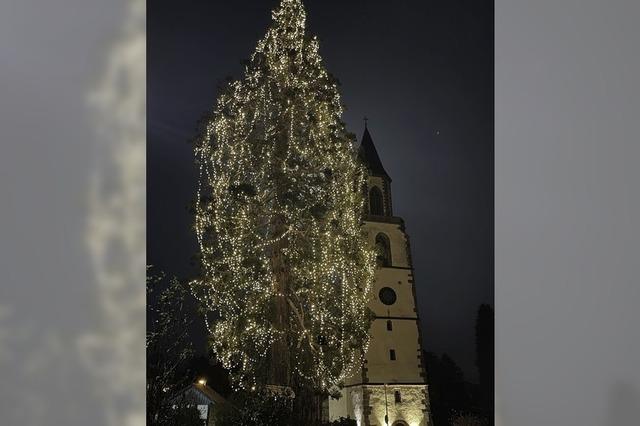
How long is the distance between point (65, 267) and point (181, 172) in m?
9.58

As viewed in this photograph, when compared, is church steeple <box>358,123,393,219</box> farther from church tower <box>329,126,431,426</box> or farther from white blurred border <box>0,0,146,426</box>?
white blurred border <box>0,0,146,426</box>

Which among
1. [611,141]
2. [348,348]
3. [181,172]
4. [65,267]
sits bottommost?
[348,348]

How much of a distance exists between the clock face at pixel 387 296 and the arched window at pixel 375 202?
2.31 m

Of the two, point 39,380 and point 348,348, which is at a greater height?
point 39,380

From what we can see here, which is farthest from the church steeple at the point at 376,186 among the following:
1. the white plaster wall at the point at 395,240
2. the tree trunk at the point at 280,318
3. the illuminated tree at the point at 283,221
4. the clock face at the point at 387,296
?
the tree trunk at the point at 280,318

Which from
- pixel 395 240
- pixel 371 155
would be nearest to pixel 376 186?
Result: pixel 371 155

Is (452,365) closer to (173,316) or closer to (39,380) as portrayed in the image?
(173,316)

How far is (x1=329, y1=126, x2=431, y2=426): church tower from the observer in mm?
17969

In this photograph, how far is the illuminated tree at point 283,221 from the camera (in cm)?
731

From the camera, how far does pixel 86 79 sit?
1322 millimetres

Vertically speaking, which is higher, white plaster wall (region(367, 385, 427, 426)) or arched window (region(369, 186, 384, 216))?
arched window (region(369, 186, 384, 216))

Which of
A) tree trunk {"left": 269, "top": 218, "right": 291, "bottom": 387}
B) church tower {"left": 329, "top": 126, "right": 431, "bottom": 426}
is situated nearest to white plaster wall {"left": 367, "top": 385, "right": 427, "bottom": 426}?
church tower {"left": 329, "top": 126, "right": 431, "bottom": 426}

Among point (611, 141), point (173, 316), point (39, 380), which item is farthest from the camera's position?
point (173, 316)

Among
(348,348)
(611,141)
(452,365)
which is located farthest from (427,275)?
(611,141)
